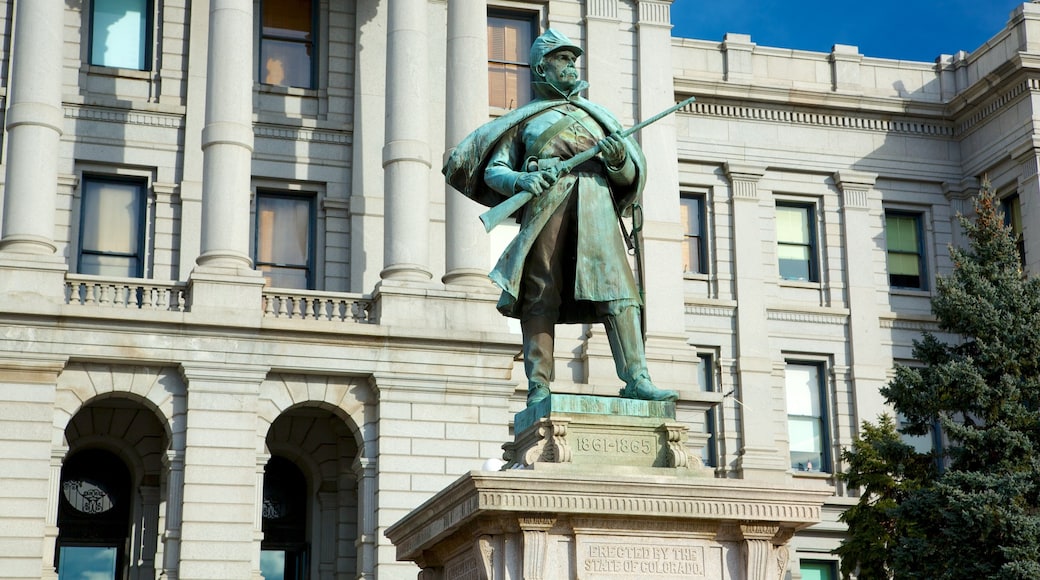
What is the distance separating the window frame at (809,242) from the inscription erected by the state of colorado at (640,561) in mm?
29179

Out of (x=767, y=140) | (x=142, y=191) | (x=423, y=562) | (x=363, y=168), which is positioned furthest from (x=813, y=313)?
(x=423, y=562)

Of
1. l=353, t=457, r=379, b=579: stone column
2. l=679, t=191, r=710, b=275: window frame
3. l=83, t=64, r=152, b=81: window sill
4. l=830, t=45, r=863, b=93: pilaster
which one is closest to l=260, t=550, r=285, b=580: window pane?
l=353, t=457, r=379, b=579: stone column

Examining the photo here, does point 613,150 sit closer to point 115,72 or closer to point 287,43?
point 115,72

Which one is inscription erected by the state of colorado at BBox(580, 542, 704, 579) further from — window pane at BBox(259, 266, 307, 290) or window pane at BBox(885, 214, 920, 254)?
window pane at BBox(885, 214, 920, 254)

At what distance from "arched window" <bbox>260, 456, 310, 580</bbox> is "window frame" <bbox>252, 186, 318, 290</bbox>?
383cm

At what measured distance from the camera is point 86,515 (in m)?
32.7

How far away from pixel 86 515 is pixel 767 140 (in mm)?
17983

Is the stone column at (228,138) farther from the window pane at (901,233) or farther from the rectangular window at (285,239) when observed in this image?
the window pane at (901,233)

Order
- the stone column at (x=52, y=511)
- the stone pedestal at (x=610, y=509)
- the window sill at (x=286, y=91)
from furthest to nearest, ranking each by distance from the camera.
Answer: the window sill at (x=286, y=91) < the stone column at (x=52, y=511) < the stone pedestal at (x=610, y=509)

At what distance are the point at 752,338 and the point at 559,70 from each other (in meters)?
26.8

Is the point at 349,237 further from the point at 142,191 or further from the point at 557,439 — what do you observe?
the point at 557,439

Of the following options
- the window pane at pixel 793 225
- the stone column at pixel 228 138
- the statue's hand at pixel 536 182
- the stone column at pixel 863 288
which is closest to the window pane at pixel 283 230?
the stone column at pixel 228 138

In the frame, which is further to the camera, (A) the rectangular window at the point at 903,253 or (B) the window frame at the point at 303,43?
(A) the rectangular window at the point at 903,253

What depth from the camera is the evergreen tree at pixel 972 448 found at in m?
25.4
